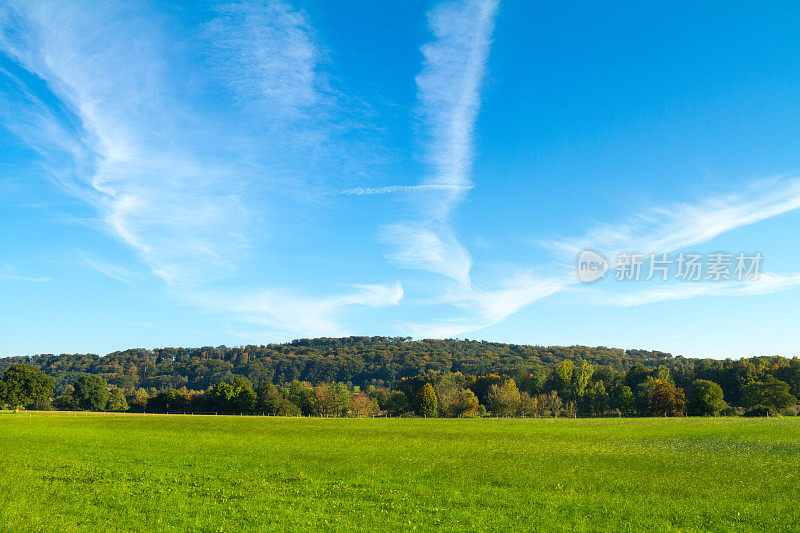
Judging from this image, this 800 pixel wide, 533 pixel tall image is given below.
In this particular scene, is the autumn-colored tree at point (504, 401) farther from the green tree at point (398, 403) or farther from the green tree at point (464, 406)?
the green tree at point (398, 403)

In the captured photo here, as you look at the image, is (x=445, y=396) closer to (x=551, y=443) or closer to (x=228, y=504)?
(x=551, y=443)

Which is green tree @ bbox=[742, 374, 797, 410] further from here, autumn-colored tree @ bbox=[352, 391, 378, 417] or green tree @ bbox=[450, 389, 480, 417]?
autumn-colored tree @ bbox=[352, 391, 378, 417]

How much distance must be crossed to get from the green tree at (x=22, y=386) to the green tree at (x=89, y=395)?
24914mm

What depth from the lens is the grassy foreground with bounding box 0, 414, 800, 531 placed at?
63.3 ft

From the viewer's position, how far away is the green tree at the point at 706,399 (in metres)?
131

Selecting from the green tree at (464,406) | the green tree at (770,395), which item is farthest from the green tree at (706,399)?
the green tree at (464,406)

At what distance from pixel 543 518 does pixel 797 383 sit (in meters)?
158

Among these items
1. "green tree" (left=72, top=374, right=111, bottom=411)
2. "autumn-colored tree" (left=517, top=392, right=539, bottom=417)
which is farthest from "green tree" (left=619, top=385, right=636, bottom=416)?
"green tree" (left=72, top=374, right=111, bottom=411)

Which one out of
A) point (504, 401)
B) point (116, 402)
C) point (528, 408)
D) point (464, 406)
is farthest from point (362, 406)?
point (116, 402)

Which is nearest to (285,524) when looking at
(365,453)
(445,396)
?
(365,453)

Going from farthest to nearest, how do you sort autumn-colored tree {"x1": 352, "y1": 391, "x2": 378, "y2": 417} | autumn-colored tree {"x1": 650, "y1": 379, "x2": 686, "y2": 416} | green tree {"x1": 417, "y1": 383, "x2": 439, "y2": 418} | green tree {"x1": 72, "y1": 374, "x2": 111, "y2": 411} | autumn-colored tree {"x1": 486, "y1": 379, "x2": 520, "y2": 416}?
green tree {"x1": 72, "y1": 374, "x2": 111, "y2": 411} < autumn-colored tree {"x1": 352, "y1": 391, "x2": 378, "y2": 417} < green tree {"x1": 417, "y1": 383, "x2": 439, "y2": 418} < autumn-colored tree {"x1": 486, "y1": 379, "x2": 520, "y2": 416} < autumn-colored tree {"x1": 650, "y1": 379, "x2": 686, "y2": 416}

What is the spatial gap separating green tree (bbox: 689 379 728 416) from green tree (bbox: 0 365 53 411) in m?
194

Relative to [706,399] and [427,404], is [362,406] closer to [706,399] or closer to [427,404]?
[427,404]

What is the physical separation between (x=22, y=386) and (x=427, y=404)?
125m
